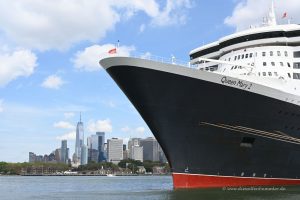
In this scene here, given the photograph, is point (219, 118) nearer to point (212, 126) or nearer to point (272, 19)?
point (212, 126)

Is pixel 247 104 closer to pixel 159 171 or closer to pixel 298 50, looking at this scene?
pixel 298 50

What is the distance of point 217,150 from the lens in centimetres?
2761

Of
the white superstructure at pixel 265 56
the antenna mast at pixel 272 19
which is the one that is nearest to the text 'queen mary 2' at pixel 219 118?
the white superstructure at pixel 265 56

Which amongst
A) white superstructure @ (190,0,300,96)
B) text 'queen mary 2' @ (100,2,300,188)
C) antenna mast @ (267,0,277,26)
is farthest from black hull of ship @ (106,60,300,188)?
antenna mast @ (267,0,277,26)

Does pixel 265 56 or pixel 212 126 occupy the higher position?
pixel 265 56

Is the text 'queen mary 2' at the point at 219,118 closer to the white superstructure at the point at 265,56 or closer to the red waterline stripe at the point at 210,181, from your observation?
the red waterline stripe at the point at 210,181

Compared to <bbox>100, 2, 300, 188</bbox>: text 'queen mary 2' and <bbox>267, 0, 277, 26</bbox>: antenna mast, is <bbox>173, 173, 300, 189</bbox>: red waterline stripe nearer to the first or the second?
<bbox>100, 2, 300, 188</bbox>: text 'queen mary 2'

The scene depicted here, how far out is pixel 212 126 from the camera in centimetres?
2711

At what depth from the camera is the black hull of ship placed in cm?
2630

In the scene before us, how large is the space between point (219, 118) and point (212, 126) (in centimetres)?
64

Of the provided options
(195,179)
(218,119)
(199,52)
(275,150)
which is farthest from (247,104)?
(199,52)

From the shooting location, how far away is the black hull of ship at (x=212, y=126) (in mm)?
26297

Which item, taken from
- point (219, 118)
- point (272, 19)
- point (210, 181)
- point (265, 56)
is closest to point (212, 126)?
point (219, 118)

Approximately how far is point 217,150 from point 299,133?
5.53 meters
